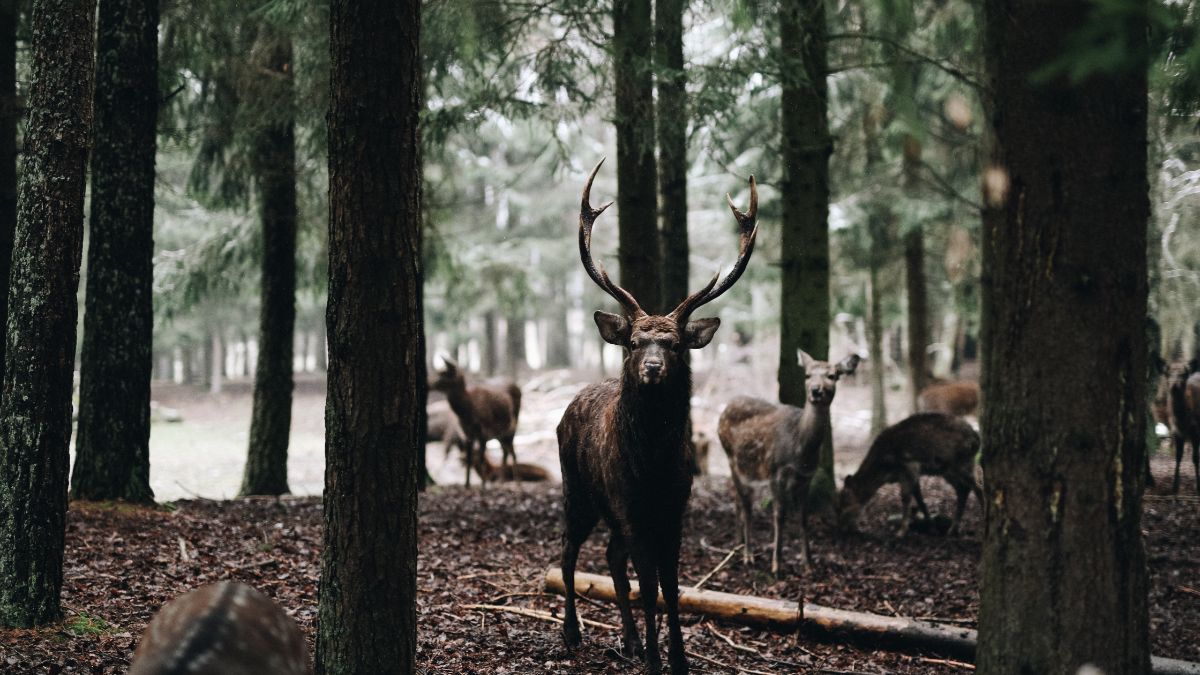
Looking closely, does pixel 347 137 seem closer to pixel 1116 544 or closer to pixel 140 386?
pixel 1116 544

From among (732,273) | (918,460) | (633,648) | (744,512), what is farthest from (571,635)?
(918,460)

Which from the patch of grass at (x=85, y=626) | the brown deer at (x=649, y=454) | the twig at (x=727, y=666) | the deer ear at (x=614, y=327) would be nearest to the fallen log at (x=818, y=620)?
the twig at (x=727, y=666)

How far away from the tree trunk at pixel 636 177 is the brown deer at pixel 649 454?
13.4 ft

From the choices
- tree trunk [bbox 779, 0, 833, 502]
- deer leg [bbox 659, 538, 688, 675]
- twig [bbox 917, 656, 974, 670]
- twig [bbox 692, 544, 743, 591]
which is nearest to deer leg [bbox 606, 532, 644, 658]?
deer leg [bbox 659, 538, 688, 675]

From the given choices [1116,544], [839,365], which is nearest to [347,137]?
[1116,544]

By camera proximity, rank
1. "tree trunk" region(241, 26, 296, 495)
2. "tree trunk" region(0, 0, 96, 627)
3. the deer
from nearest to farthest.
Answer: the deer → "tree trunk" region(0, 0, 96, 627) → "tree trunk" region(241, 26, 296, 495)

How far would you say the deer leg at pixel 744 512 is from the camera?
8297 millimetres

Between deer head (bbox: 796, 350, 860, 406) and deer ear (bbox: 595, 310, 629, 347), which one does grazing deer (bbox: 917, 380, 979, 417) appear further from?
deer ear (bbox: 595, 310, 629, 347)

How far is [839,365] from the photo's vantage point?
824 centimetres

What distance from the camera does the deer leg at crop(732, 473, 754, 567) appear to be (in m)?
8.30

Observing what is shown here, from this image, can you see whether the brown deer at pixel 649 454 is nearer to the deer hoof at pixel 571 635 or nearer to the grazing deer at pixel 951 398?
the deer hoof at pixel 571 635

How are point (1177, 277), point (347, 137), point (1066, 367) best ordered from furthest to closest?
1. point (1177, 277)
2. point (347, 137)
3. point (1066, 367)

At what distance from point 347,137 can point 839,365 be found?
18.3 ft

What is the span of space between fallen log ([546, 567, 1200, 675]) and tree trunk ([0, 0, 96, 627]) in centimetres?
337
